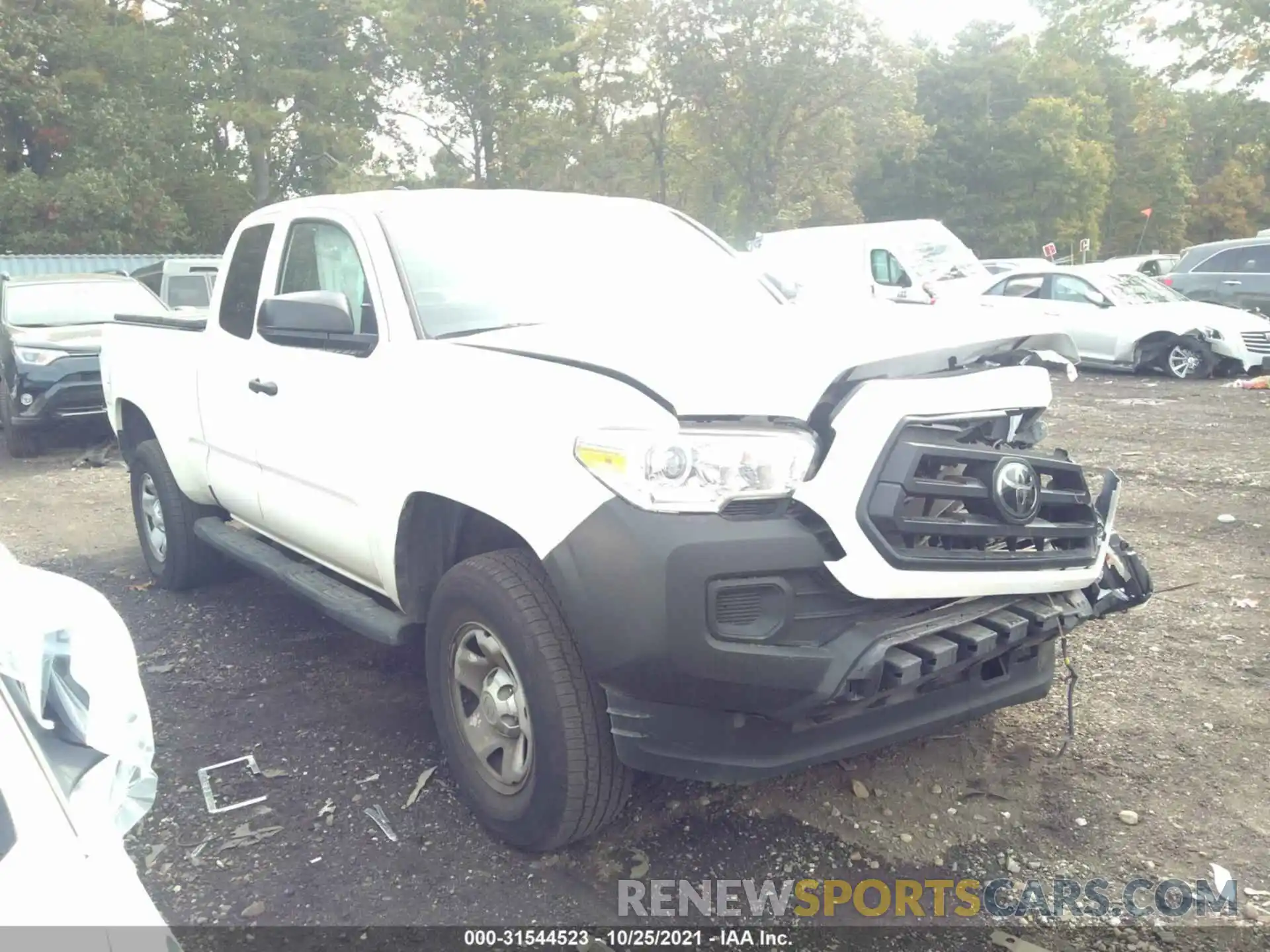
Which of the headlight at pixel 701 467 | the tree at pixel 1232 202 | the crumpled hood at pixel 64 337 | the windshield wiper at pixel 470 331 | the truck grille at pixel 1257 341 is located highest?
the tree at pixel 1232 202

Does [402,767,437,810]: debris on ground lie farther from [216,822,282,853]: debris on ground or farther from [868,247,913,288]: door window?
[868,247,913,288]: door window

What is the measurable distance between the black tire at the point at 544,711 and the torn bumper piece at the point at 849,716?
4.4 inches

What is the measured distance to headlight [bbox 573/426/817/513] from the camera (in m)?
2.65

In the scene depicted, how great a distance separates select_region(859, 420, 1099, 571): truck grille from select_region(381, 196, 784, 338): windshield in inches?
44.1

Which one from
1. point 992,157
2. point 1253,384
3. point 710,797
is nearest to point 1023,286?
point 1253,384

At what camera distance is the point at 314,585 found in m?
4.08

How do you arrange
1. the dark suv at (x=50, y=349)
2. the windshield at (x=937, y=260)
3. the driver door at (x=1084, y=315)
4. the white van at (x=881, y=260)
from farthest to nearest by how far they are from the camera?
the windshield at (x=937, y=260), the white van at (x=881, y=260), the driver door at (x=1084, y=315), the dark suv at (x=50, y=349)

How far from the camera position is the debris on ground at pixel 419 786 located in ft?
11.3

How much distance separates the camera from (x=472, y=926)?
2824mm

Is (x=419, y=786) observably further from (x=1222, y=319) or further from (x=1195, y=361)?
(x=1222, y=319)

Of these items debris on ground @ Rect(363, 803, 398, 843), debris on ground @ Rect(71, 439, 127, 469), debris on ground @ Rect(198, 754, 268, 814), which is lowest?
debris on ground @ Rect(71, 439, 127, 469)

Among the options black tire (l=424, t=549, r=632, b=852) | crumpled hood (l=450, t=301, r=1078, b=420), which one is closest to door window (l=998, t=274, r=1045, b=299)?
crumpled hood (l=450, t=301, r=1078, b=420)

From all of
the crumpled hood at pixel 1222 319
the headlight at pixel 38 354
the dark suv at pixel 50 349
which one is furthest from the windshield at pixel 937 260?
the headlight at pixel 38 354

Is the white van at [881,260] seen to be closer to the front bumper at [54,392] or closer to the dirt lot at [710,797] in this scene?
the front bumper at [54,392]
